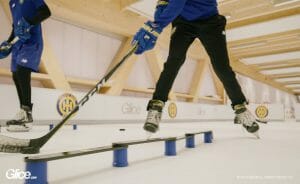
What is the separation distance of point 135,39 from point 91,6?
4.09 m

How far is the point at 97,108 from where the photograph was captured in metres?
5.06

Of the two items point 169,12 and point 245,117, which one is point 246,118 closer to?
A: point 245,117

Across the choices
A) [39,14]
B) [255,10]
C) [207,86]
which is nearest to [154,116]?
[39,14]

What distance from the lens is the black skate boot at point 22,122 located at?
91.7 inches

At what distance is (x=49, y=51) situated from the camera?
468 cm

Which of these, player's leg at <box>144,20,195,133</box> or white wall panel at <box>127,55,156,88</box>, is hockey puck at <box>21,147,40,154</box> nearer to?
player's leg at <box>144,20,195,133</box>

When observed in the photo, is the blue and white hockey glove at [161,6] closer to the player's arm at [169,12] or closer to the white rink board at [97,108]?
the player's arm at [169,12]

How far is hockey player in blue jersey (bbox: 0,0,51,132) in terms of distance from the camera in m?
2.33

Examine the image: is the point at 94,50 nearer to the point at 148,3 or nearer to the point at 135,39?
the point at 148,3

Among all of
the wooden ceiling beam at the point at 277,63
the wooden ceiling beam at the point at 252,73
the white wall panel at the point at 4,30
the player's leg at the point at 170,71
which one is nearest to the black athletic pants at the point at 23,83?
the player's leg at the point at 170,71

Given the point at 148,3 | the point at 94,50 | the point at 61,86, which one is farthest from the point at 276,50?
the point at 61,86

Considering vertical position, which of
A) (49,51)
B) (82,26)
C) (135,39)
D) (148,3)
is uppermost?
(148,3)

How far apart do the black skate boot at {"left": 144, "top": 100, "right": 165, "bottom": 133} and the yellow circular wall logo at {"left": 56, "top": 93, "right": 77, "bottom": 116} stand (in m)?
3.02

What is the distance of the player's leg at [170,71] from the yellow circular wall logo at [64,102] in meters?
2.97
